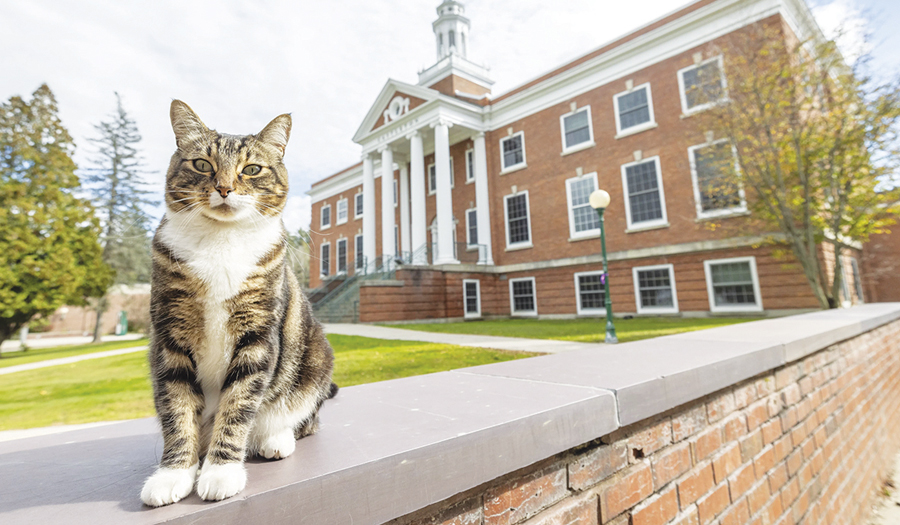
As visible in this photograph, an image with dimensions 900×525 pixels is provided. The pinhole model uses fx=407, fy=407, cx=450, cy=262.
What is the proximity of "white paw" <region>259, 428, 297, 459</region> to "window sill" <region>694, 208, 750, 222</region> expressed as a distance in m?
17.5

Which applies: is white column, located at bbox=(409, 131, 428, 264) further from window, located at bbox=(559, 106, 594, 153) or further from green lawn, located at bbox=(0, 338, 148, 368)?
green lawn, located at bbox=(0, 338, 148, 368)

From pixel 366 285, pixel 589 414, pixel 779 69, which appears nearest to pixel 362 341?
pixel 366 285

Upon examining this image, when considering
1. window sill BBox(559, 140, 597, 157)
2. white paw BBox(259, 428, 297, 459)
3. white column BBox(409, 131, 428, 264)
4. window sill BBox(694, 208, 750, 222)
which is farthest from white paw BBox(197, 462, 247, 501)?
white column BBox(409, 131, 428, 264)

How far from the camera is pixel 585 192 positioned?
20.0m

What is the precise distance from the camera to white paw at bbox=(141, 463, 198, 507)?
2.78 feet

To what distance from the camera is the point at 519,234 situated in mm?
22422

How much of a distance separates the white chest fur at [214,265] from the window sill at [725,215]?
688 inches

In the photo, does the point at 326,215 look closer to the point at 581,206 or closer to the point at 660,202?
the point at 581,206

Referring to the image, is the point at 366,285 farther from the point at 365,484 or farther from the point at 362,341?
the point at 365,484

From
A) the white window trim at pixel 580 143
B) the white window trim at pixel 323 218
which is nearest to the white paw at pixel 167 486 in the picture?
the white window trim at pixel 580 143

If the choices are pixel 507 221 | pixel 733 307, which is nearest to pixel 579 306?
pixel 733 307

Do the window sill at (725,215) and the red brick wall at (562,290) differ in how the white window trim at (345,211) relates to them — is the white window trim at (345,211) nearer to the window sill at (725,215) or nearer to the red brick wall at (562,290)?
the red brick wall at (562,290)

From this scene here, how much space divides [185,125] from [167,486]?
1.05m

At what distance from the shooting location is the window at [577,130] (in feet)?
65.8
